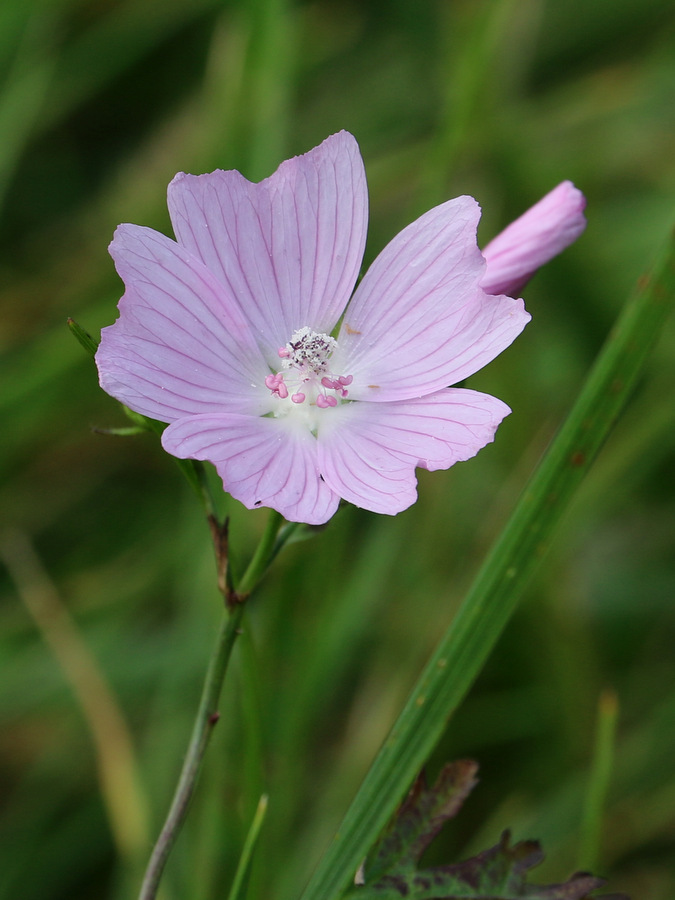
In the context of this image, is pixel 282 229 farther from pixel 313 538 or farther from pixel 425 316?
pixel 313 538

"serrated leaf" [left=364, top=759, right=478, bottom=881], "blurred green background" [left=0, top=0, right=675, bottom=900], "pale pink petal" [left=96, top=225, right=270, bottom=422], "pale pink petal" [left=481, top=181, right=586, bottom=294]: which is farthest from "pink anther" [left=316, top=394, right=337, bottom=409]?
"blurred green background" [left=0, top=0, right=675, bottom=900]

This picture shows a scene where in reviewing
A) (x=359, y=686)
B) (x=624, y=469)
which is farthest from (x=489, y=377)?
(x=359, y=686)

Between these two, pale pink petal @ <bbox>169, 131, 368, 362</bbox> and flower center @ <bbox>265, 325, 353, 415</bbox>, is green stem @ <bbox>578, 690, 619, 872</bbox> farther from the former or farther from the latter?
pale pink petal @ <bbox>169, 131, 368, 362</bbox>

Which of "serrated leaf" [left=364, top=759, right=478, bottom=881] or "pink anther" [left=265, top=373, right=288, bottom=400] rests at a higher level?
"pink anther" [left=265, top=373, right=288, bottom=400]

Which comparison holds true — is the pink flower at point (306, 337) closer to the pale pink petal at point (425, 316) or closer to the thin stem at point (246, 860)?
the pale pink petal at point (425, 316)

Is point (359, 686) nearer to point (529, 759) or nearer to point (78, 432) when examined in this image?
point (529, 759)

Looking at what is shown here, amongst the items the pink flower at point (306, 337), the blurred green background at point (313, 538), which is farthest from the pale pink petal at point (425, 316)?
the blurred green background at point (313, 538)

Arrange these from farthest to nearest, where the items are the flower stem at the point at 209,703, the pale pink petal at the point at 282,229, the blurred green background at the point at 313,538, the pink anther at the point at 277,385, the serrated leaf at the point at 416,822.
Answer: the blurred green background at the point at 313,538
the pink anther at the point at 277,385
the pale pink petal at the point at 282,229
the serrated leaf at the point at 416,822
the flower stem at the point at 209,703
